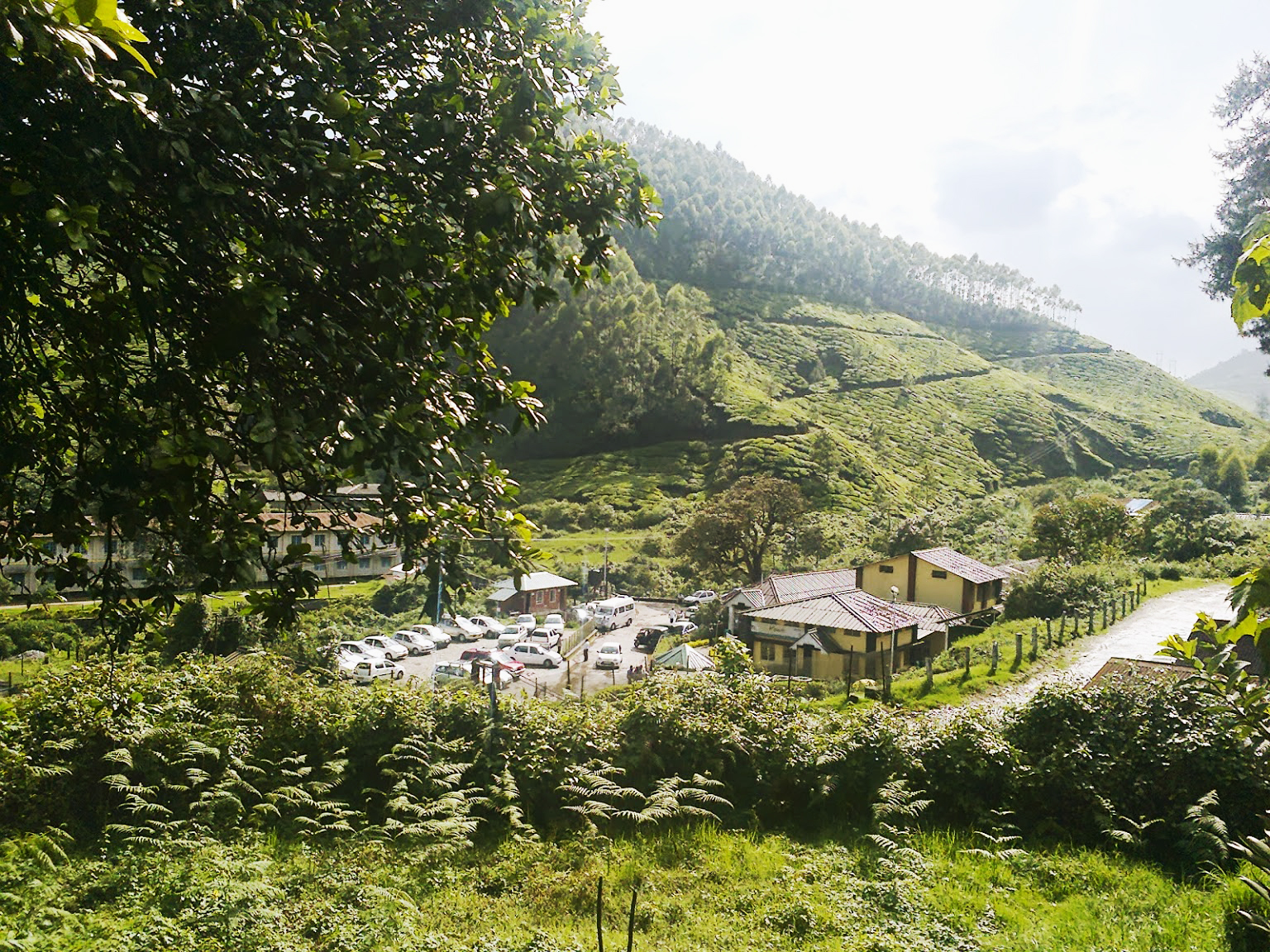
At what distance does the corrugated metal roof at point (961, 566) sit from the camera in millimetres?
26109

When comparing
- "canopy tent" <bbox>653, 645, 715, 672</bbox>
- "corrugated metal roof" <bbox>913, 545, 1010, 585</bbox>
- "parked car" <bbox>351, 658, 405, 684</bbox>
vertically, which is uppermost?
"corrugated metal roof" <bbox>913, 545, 1010, 585</bbox>

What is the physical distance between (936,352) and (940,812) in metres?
93.5

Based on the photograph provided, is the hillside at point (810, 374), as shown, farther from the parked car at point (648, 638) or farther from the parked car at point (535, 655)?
the parked car at point (648, 638)

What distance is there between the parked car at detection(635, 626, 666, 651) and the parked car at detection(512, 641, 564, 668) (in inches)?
128

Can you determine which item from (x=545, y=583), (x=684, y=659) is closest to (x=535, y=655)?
(x=545, y=583)

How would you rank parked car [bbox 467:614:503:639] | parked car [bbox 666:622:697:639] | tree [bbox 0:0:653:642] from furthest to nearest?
parked car [bbox 467:614:503:639] → parked car [bbox 666:622:697:639] → tree [bbox 0:0:653:642]

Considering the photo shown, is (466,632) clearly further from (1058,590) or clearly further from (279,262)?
(279,262)

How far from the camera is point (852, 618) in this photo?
21.3 m

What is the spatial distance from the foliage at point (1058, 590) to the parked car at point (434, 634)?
18.9 metres

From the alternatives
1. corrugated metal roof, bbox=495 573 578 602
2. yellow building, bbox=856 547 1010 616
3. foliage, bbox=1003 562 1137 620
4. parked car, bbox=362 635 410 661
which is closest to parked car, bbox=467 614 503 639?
corrugated metal roof, bbox=495 573 578 602

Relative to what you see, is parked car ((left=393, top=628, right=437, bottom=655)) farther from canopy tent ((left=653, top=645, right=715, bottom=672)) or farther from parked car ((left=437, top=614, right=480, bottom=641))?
canopy tent ((left=653, top=645, right=715, bottom=672))

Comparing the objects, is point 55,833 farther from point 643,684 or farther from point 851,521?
point 851,521

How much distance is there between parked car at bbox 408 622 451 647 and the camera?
25031mm

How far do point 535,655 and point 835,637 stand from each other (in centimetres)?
896
